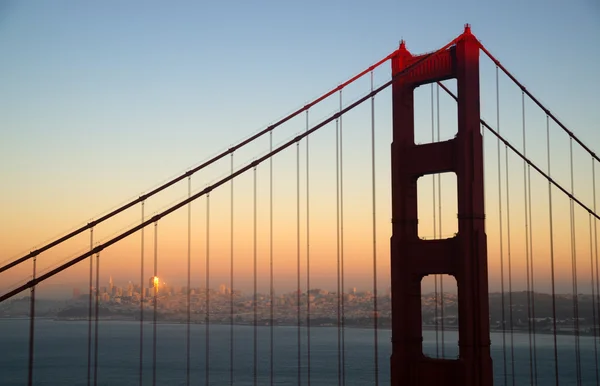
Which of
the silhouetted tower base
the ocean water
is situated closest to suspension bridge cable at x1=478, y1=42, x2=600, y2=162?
the silhouetted tower base

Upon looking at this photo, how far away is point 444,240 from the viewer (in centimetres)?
1958

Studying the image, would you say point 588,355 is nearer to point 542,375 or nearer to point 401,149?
point 542,375

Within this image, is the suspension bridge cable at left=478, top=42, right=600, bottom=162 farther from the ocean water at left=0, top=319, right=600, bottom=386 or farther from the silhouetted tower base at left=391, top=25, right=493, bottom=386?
the ocean water at left=0, top=319, right=600, bottom=386

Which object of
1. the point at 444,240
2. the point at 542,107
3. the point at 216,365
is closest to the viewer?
the point at 444,240

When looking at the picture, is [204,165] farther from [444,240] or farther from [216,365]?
[216,365]

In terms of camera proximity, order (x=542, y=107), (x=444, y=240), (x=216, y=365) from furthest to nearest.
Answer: (x=216, y=365)
(x=542, y=107)
(x=444, y=240)

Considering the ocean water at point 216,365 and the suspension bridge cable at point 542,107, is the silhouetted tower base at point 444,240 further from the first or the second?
the ocean water at point 216,365

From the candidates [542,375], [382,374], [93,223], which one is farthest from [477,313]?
[382,374]

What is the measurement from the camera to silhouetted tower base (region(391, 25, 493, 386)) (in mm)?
19000

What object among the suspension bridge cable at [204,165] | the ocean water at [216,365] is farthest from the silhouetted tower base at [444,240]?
the ocean water at [216,365]

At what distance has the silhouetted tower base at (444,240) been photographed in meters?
19.0

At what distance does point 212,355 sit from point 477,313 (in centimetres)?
13761

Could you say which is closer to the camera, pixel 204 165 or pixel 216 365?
pixel 204 165

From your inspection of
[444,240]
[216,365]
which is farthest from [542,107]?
[216,365]
